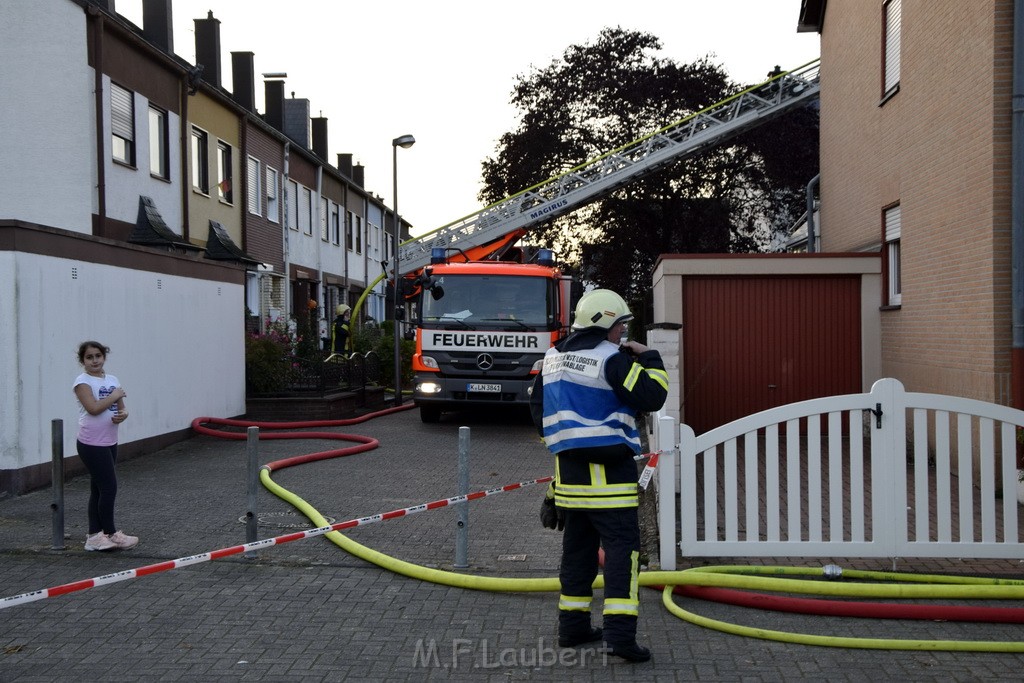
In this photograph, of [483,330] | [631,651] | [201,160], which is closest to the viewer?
[631,651]

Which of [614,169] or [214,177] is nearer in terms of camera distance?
[614,169]

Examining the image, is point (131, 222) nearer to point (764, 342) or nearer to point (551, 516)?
point (764, 342)

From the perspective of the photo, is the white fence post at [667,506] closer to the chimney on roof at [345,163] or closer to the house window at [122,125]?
the house window at [122,125]

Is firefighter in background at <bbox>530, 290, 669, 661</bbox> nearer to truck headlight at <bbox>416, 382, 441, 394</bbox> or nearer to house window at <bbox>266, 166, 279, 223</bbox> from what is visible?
truck headlight at <bbox>416, 382, 441, 394</bbox>

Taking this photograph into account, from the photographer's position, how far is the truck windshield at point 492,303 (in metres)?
15.4

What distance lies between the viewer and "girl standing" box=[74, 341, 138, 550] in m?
7.20

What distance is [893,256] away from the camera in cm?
1384

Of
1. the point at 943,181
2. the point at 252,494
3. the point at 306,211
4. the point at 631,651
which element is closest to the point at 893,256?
the point at 943,181

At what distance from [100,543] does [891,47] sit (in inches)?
452

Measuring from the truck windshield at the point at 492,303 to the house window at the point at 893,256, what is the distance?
470cm

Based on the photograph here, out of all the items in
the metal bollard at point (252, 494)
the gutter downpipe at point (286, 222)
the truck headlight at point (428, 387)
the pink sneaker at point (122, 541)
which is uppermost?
the gutter downpipe at point (286, 222)

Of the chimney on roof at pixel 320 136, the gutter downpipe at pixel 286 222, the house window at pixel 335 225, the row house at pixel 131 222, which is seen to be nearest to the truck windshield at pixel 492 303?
the row house at pixel 131 222

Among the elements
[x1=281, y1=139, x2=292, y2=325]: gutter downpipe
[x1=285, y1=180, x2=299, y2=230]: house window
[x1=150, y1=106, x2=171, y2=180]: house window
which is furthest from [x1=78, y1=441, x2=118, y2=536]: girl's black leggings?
[x1=285, y1=180, x2=299, y2=230]: house window

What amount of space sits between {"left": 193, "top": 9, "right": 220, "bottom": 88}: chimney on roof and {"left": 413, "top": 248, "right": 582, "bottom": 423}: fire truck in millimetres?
13557
